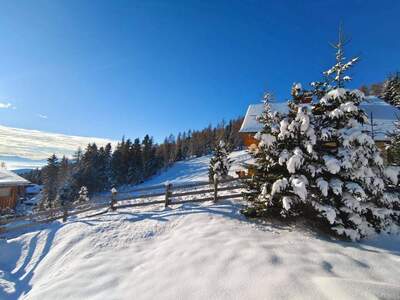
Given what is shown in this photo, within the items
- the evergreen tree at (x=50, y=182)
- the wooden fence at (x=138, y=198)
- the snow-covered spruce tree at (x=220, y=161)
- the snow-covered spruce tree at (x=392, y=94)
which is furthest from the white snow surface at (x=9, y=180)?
the evergreen tree at (x=50, y=182)

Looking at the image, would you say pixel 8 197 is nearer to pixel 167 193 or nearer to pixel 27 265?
pixel 27 265

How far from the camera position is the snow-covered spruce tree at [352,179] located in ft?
24.4

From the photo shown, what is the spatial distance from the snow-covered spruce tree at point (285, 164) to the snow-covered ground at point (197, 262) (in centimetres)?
78

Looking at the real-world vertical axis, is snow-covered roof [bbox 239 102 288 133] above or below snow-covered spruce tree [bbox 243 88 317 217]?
above

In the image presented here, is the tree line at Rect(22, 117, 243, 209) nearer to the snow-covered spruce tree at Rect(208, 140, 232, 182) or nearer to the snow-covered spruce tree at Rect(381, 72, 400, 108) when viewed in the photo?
the snow-covered spruce tree at Rect(208, 140, 232, 182)

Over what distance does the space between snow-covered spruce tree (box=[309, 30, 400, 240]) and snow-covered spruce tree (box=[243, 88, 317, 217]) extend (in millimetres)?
487

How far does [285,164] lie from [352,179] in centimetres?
210

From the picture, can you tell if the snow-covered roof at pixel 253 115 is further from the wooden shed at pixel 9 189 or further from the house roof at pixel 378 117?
the wooden shed at pixel 9 189

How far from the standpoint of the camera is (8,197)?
1931 cm

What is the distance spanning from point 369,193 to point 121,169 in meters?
61.7

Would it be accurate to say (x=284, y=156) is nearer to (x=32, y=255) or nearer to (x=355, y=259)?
(x=355, y=259)

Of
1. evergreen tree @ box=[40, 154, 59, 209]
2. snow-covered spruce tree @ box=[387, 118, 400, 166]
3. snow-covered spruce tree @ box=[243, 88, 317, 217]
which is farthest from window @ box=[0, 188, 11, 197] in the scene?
evergreen tree @ box=[40, 154, 59, 209]

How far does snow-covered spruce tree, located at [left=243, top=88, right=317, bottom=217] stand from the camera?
318 inches

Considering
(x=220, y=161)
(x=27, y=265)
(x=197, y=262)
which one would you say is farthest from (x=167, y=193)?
(x=220, y=161)
